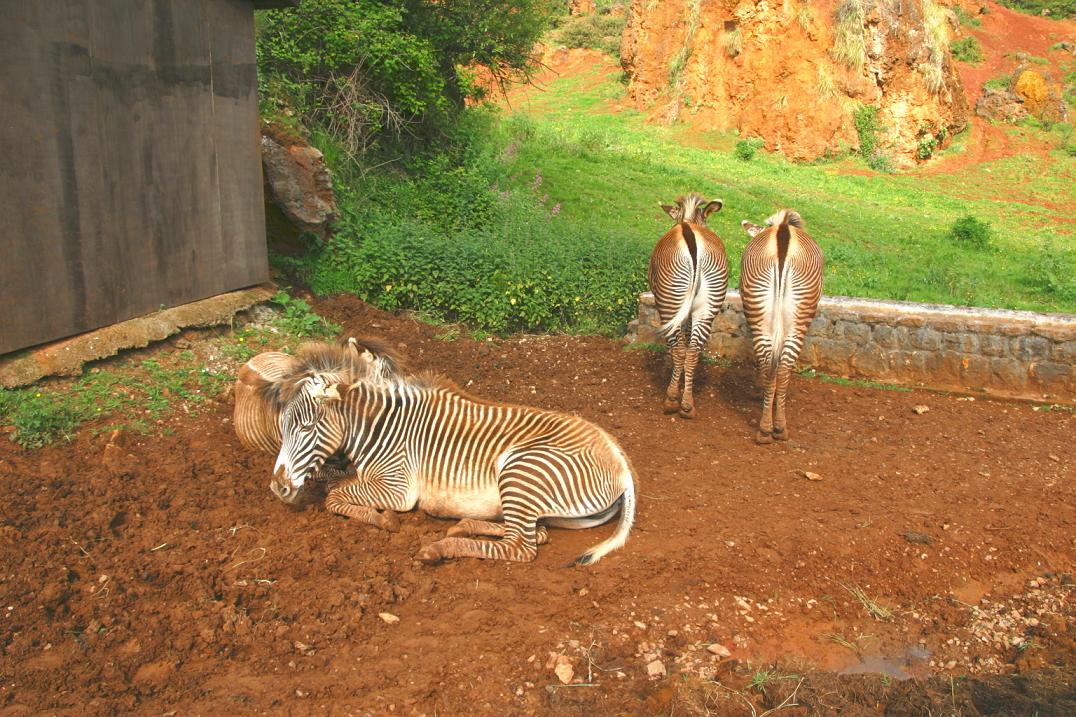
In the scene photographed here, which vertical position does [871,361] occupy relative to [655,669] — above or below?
below

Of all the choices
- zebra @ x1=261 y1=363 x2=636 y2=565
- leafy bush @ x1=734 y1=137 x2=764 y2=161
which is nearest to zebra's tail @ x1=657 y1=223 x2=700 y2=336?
zebra @ x1=261 y1=363 x2=636 y2=565

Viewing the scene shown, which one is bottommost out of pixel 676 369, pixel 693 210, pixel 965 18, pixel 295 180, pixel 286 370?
pixel 676 369

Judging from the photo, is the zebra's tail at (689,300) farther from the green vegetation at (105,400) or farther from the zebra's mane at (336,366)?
the green vegetation at (105,400)

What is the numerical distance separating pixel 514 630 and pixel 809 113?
26.4 metres

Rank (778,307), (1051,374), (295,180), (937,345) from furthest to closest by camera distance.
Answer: (295,180) < (937,345) < (1051,374) < (778,307)

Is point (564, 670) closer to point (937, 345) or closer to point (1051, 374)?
point (937, 345)

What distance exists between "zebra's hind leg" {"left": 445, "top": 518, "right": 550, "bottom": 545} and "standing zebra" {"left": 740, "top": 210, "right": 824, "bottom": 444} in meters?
3.14

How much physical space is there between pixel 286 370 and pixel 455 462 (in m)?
1.50

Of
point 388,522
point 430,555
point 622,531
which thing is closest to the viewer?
point 430,555

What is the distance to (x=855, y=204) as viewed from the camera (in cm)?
2119

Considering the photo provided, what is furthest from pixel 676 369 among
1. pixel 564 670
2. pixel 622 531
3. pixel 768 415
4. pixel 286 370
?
pixel 564 670

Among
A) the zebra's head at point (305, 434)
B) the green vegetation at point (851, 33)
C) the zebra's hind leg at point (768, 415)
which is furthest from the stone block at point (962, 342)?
the green vegetation at point (851, 33)

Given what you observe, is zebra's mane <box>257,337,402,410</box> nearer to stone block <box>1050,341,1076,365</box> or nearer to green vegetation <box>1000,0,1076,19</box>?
stone block <box>1050,341,1076,365</box>

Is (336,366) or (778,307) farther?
(778,307)
